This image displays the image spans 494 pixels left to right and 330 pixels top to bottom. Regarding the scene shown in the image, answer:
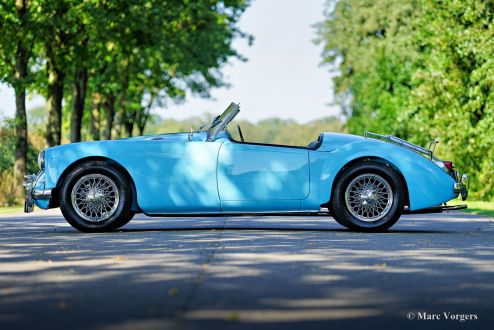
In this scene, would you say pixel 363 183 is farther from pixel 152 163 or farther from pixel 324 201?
pixel 152 163

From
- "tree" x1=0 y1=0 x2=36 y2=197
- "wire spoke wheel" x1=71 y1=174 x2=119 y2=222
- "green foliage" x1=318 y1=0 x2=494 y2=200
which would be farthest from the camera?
"green foliage" x1=318 y1=0 x2=494 y2=200

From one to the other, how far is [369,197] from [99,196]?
3162 mm

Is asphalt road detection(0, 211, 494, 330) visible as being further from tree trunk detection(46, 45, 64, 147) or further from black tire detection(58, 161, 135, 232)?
tree trunk detection(46, 45, 64, 147)

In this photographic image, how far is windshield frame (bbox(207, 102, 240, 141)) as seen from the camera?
12352 mm

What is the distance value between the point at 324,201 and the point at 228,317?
6506 mm

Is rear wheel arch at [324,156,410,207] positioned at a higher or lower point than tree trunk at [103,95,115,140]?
lower

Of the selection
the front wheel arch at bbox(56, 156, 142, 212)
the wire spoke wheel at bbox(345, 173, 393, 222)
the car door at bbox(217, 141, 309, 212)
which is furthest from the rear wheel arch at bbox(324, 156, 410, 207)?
the front wheel arch at bbox(56, 156, 142, 212)

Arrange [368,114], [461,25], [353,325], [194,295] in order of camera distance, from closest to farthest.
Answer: [353,325]
[194,295]
[461,25]
[368,114]

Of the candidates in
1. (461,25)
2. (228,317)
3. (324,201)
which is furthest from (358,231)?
(461,25)

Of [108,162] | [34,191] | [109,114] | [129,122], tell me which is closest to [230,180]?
[108,162]

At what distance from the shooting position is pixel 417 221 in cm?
1603

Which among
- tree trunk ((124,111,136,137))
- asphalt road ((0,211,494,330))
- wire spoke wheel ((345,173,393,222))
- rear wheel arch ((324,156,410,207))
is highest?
tree trunk ((124,111,136,137))

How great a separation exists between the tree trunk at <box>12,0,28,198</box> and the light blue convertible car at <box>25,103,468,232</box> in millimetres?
15296

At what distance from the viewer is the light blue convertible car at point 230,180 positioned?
1214 centimetres
